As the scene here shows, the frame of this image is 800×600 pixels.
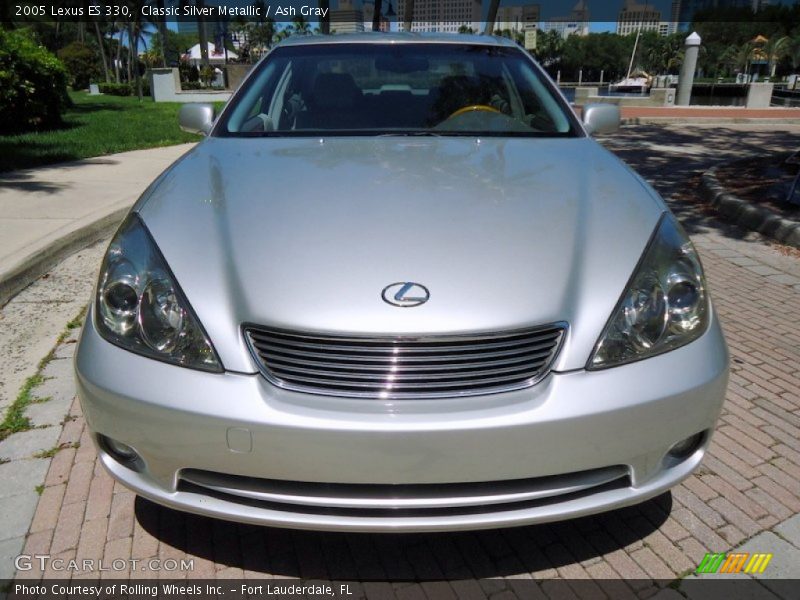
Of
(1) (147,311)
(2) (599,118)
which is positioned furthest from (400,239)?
(2) (599,118)

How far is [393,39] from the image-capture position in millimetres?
3447

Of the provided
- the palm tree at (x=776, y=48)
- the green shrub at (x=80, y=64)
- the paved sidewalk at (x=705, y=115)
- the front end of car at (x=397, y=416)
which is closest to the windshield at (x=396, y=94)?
the front end of car at (x=397, y=416)

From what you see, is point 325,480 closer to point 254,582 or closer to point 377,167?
point 254,582

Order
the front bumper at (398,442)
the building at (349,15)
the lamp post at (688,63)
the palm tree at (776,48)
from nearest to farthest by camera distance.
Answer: the front bumper at (398,442)
the lamp post at (688,63)
the building at (349,15)
the palm tree at (776,48)

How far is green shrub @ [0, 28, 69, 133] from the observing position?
1055 cm

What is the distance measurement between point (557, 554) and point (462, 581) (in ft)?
1.07

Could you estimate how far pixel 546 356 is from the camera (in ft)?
5.60

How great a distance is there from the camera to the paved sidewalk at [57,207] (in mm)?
4398

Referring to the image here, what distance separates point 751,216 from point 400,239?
5128 millimetres

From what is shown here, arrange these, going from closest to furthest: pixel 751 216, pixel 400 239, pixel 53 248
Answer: pixel 400 239
pixel 53 248
pixel 751 216

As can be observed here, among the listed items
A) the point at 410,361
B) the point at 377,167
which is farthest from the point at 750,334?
the point at 410,361

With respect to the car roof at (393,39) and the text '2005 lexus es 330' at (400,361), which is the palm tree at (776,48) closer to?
the car roof at (393,39)

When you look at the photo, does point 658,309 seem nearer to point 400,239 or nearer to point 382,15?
point 400,239

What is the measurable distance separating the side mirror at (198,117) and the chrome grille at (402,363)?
189 centimetres
